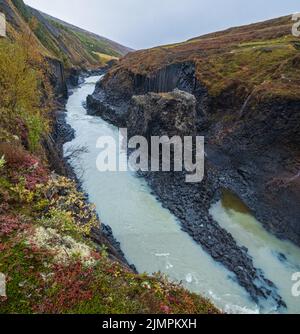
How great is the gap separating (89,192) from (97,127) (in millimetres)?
26907

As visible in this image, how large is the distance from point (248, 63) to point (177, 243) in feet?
148

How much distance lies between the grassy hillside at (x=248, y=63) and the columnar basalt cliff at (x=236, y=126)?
0.61ft

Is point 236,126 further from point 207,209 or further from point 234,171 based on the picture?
point 207,209

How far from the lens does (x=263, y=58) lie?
58.7 m

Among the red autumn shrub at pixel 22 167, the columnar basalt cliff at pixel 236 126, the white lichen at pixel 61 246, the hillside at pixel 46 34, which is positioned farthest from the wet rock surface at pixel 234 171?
the hillside at pixel 46 34

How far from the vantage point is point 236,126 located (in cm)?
4716

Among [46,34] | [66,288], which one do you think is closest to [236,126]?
[66,288]

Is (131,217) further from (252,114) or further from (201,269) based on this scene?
(252,114)

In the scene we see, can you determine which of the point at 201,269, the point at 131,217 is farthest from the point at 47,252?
the point at 131,217

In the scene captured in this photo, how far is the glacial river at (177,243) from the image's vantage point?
21.8 m

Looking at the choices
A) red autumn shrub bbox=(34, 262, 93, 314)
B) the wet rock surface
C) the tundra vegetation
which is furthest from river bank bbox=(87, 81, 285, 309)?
red autumn shrub bbox=(34, 262, 93, 314)

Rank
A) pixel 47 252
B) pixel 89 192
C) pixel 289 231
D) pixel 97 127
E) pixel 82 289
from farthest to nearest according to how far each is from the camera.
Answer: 1. pixel 97 127
2. pixel 89 192
3. pixel 289 231
4. pixel 47 252
5. pixel 82 289
